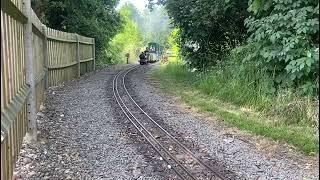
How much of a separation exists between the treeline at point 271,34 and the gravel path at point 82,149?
356 centimetres

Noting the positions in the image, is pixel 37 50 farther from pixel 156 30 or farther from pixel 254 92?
pixel 156 30

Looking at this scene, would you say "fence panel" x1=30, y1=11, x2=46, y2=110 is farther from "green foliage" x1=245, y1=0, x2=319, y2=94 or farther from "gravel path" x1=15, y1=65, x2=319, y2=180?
"green foliage" x1=245, y1=0, x2=319, y2=94

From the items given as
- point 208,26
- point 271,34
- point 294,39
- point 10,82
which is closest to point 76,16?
point 208,26

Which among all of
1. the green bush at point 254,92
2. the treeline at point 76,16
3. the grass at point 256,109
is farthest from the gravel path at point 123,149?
the treeline at point 76,16

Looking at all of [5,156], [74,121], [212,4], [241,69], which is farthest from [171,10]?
[5,156]

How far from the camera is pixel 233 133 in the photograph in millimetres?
7895

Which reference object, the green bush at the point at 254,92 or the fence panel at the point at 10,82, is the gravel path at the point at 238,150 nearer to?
the green bush at the point at 254,92

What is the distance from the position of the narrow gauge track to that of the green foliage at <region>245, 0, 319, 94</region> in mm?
2879

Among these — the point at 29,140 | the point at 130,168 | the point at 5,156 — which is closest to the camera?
the point at 5,156

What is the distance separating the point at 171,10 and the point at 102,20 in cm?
1419

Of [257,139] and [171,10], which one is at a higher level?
[171,10]

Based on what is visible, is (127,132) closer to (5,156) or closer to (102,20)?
(5,156)

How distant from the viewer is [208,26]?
15.0 metres

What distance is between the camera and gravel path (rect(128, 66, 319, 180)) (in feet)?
18.9
